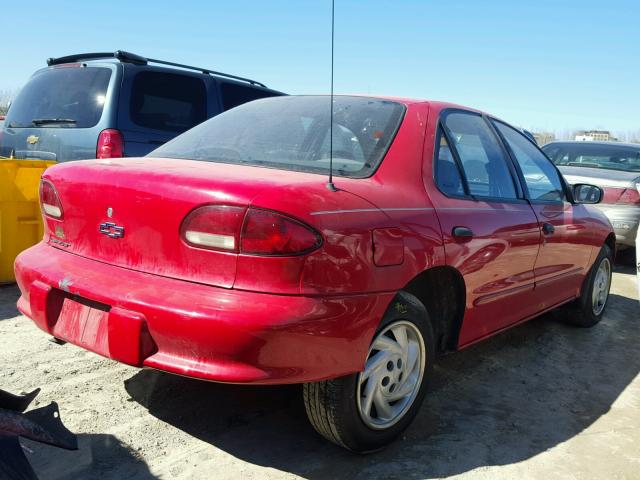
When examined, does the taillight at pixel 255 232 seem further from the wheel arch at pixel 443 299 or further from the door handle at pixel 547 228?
the door handle at pixel 547 228

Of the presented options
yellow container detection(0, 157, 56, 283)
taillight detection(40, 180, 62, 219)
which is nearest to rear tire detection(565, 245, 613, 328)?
taillight detection(40, 180, 62, 219)

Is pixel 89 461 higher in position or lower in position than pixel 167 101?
lower

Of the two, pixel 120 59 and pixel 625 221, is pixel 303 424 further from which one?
pixel 625 221

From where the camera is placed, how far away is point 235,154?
9.38 ft

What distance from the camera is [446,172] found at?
9.80ft

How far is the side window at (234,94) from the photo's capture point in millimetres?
6431

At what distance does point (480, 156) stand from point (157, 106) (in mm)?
3345

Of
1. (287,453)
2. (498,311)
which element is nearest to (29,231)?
(287,453)

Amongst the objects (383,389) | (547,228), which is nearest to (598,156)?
(547,228)

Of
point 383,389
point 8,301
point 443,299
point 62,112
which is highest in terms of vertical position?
point 62,112

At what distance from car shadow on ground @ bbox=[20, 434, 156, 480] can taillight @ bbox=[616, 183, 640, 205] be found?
21.9 ft

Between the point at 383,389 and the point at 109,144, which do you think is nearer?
the point at 383,389

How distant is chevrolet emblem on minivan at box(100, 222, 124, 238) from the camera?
2389 millimetres

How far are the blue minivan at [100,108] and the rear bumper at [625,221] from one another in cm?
504
